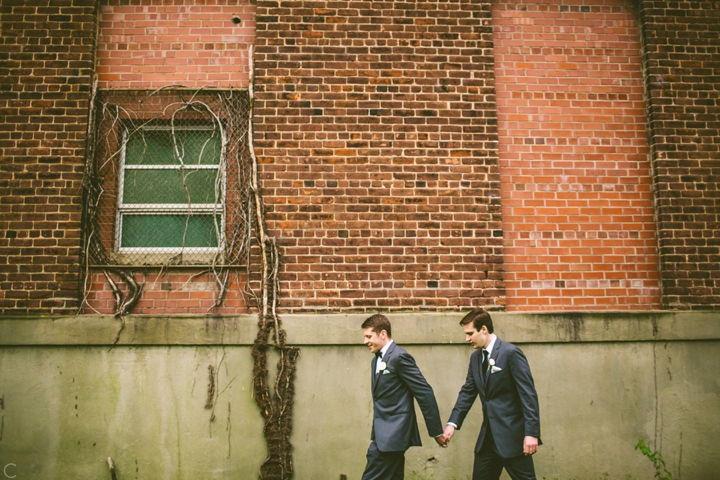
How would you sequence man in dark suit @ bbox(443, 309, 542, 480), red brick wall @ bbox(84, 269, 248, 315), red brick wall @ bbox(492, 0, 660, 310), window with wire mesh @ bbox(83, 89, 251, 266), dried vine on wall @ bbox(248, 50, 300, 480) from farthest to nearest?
red brick wall @ bbox(492, 0, 660, 310)
window with wire mesh @ bbox(83, 89, 251, 266)
red brick wall @ bbox(84, 269, 248, 315)
dried vine on wall @ bbox(248, 50, 300, 480)
man in dark suit @ bbox(443, 309, 542, 480)

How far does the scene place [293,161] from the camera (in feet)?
18.3

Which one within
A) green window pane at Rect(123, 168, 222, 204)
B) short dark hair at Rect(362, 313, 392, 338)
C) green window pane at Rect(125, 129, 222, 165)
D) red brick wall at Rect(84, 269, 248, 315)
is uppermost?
green window pane at Rect(125, 129, 222, 165)

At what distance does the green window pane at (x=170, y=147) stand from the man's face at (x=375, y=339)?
2.85m

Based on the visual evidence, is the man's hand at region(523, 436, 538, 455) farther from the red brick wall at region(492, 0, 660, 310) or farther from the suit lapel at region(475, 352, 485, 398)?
the red brick wall at region(492, 0, 660, 310)

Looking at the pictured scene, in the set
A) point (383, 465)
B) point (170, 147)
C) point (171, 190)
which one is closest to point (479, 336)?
point (383, 465)

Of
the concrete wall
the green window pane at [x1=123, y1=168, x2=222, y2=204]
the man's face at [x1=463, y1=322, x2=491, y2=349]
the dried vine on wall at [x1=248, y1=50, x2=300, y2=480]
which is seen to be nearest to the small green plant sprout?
the concrete wall

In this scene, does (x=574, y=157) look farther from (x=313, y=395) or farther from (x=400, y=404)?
(x=313, y=395)

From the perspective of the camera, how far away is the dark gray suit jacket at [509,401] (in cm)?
380

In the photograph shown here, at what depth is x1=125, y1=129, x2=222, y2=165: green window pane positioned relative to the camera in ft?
19.0

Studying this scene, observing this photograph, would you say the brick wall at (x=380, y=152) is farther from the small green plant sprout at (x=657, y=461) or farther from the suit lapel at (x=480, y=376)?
the small green plant sprout at (x=657, y=461)

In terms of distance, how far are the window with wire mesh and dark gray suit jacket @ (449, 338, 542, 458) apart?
291cm

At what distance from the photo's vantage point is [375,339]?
4055mm

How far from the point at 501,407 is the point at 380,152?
9.51 feet

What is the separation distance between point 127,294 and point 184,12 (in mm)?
3231
